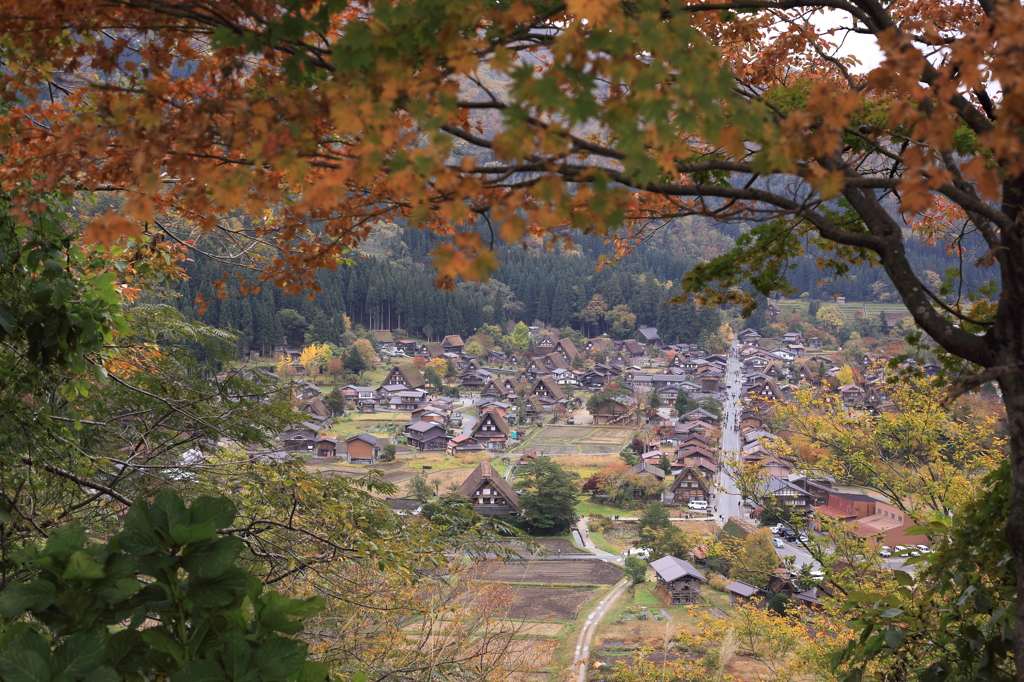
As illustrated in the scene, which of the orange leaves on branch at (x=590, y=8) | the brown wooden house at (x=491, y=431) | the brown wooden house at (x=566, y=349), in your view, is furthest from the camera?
the brown wooden house at (x=566, y=349)

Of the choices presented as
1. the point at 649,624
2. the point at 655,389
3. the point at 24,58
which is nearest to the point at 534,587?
the point at 649,624

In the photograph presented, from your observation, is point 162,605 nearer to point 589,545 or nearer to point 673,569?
point 673,569

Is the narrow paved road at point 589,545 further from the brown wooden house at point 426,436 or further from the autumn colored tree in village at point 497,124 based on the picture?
the autumn colored tree in village at point 497,124

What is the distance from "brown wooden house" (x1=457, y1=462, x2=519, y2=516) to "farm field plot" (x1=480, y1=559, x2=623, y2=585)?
256 cm

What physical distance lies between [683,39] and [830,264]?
196 centimetres

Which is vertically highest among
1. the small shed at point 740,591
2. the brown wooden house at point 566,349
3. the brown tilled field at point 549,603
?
the brown wooden house at point 566,349

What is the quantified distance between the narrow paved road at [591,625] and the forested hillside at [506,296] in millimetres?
30116

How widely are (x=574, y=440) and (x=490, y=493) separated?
37.4 feet

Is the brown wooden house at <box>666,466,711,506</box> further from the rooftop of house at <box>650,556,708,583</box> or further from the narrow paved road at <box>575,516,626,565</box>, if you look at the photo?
the rooftop of house at <box>650,556,708,583</box>

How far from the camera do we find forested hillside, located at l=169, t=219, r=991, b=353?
1832 inches

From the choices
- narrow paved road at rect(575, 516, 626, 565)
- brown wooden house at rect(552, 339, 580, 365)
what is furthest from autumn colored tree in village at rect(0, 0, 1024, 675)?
brown wooden house at rect(552, 339, 580, 365)

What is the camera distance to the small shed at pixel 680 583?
59.7 feet

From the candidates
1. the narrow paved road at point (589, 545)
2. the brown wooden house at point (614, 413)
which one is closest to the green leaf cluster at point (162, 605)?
the narrow paved road at point (589, 545)

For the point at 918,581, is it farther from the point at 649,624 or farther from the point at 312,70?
the point at 649,624
